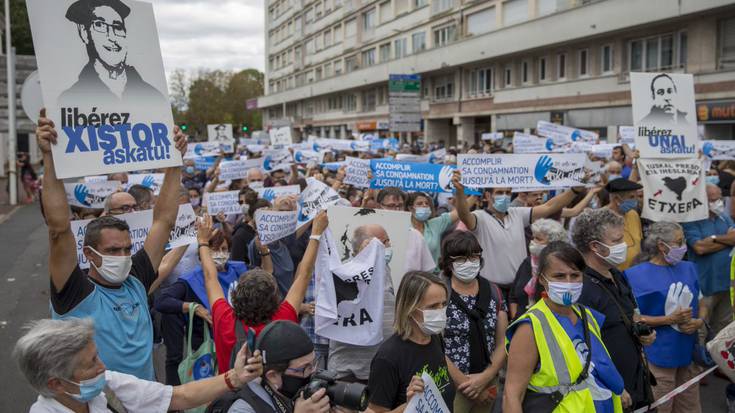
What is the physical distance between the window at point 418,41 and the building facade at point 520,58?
0.17 metres

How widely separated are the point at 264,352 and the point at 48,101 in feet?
6.25

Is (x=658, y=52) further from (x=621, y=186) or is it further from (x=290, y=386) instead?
(x=290, y=386)

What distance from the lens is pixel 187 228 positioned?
5.88 metres

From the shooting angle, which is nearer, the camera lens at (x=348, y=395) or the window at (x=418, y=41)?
the camera lens at (x=348, y=395)

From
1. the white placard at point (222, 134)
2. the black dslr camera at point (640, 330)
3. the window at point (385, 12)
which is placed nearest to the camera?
the black dslr camera at point (640, 330)

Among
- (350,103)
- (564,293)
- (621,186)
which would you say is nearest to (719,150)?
(621,186)

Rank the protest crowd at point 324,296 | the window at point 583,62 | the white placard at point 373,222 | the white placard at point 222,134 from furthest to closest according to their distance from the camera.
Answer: the window at point 583,62 < the white placard at point 222,134 < the white placard at point 373,222 < the protest crowd at point 324,296

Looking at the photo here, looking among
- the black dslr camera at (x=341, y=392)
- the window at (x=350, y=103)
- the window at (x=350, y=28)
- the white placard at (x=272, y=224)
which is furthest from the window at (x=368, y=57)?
the black dslr camera at (x=341, y=392)

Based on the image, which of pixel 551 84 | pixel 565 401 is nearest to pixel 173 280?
pixel 565 401

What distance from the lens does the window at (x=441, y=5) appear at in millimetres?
39594

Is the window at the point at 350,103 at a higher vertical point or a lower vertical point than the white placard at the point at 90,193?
higher

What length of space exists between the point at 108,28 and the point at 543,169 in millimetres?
5155

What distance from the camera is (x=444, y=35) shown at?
40844mm

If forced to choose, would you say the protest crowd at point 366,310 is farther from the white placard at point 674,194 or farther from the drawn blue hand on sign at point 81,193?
the drawn blue hand on sign at point 81,193
